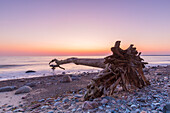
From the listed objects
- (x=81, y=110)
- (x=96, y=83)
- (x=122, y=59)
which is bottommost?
(x=81, y=110)

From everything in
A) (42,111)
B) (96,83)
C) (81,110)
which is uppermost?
(96,83)

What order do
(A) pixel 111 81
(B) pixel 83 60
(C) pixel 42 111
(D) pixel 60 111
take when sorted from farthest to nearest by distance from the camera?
1. (B) pixel 83 60
2. (A) pixel 111 81
3. (C) pixel 42 111
4. (D) pixel 60 111

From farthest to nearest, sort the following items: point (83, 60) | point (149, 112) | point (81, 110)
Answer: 1. point (83, 60)
2. point (81, 110)
3. point (149, 112)

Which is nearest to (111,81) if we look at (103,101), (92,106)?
(103,101)

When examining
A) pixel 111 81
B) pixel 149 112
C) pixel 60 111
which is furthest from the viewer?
pixel 111 81

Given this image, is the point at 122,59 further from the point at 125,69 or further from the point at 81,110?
the point at 81,110

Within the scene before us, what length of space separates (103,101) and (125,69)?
5.07ft

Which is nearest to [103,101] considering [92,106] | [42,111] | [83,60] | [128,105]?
[92,106]

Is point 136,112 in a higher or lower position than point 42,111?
higher

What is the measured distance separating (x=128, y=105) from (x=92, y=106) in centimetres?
110

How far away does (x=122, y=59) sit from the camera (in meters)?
4.42

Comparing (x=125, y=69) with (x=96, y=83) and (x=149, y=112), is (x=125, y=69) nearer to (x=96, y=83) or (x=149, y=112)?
(x=96, y=83)

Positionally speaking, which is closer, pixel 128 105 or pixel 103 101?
pixel 128 105

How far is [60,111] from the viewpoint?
3600 millimetres
